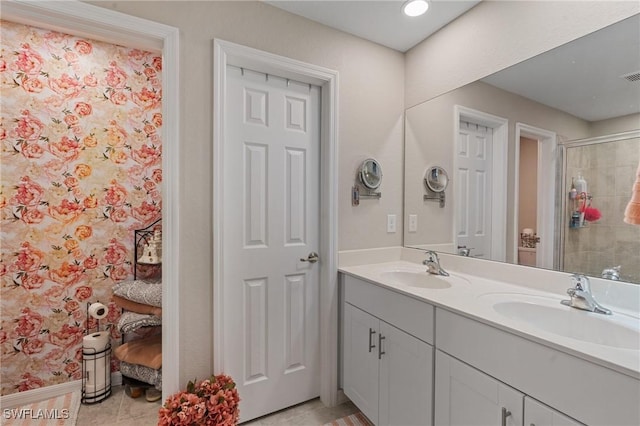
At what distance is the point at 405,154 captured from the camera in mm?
2186

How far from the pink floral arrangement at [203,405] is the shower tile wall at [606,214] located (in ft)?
5.67

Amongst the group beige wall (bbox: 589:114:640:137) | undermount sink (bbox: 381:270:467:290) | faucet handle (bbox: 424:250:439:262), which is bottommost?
undermount sink (bbox: 381:270:467:290)

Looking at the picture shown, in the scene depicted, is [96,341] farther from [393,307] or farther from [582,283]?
[582,283]

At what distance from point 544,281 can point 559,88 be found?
922 mm

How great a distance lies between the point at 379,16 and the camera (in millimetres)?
1798

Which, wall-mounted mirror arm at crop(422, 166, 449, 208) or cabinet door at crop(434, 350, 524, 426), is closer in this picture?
cabinet door at crop(434, 350, 524, 426)

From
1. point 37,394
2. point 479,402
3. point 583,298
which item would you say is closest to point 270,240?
point 479,402

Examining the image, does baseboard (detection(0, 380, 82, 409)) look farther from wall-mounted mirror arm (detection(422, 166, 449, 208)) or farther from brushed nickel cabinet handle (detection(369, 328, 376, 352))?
wall-mounted mirror arm (detection(422, 166, 449, 208))

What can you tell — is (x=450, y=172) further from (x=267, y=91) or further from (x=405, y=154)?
(x=267, y=91)

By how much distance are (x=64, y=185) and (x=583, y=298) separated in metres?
2.96

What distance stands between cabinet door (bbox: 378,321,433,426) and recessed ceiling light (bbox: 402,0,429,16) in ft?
5.78

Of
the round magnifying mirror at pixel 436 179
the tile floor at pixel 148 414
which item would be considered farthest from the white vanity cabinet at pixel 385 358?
the round magnifying mirror at pixel 436 179

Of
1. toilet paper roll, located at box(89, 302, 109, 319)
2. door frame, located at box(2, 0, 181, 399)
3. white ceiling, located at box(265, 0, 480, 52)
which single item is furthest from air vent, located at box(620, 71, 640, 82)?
toilet paper roll, located at box(89, 302, 109, 319)

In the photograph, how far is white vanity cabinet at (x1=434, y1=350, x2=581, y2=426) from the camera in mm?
912
